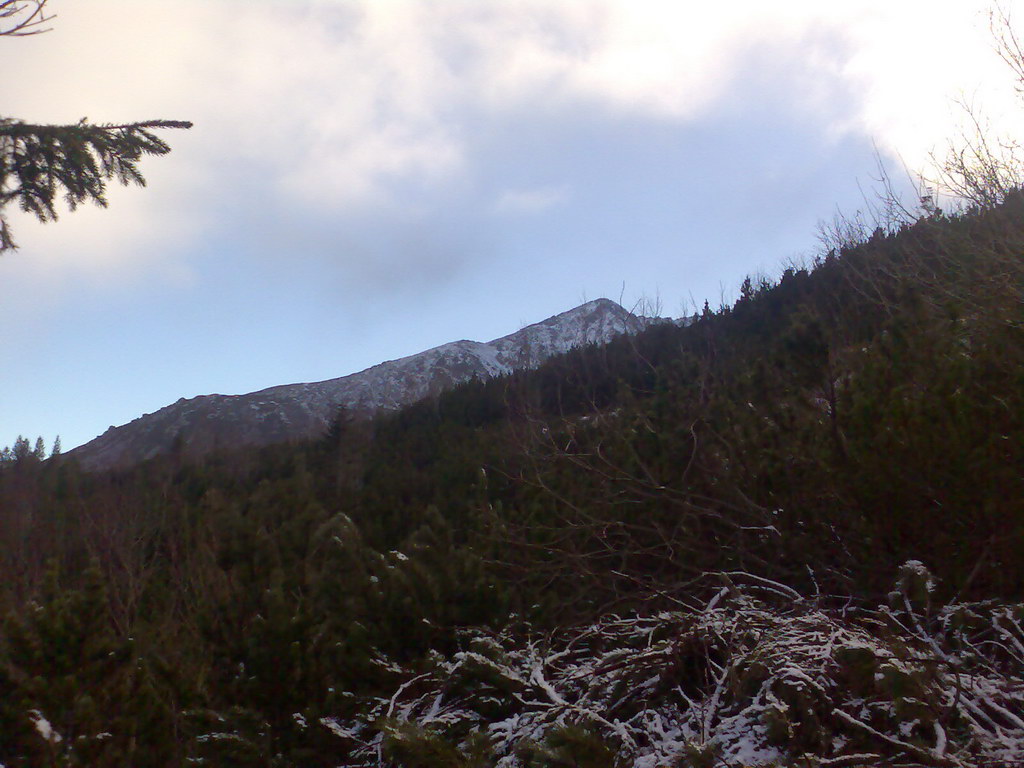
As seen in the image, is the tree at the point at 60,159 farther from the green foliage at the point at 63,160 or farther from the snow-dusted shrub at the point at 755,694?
the snow-dusted shrub at the point at 755,694

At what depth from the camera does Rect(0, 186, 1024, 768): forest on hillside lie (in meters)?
2.72

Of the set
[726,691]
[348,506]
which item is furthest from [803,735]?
[348,506]

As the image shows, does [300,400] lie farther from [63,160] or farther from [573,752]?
[573,752]

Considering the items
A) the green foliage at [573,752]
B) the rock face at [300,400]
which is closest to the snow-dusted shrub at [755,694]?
the green foliage at [573,752]

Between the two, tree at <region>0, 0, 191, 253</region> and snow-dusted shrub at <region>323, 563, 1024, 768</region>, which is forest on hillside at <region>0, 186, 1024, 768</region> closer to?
snow-dusted shrub at <region>323, 563, 1024, 768</region>

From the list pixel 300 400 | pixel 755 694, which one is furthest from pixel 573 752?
pixel 300 400

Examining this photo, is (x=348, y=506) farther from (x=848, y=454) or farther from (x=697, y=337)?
(x=848, y=454)

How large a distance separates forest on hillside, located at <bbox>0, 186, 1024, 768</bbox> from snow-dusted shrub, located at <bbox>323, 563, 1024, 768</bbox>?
16mm

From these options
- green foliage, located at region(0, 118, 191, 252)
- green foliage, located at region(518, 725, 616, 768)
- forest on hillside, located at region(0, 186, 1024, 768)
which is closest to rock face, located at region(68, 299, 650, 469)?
forest on hillside, located at region(0, 186, 1024, 768)

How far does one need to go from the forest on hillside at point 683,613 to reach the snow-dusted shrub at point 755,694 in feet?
0.05

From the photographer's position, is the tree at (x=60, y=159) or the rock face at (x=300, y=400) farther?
the rock face at (x=300, y=400)

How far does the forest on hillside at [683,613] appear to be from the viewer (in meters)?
2.72

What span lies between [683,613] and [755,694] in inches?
25.3

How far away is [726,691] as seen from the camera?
3070mm
